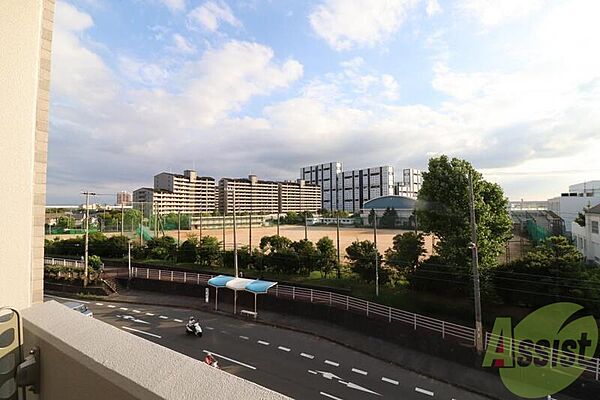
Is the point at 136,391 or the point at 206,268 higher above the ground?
the point at 136,391

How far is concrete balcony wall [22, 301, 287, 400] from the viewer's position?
3.33 ft

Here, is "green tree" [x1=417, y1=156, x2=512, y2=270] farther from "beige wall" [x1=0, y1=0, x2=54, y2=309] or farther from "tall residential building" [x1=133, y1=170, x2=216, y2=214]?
"tall residential building" [x1=133, y1=170, x2=216, y2=214]

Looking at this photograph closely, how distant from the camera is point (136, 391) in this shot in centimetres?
105

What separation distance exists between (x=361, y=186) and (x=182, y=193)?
166 ft

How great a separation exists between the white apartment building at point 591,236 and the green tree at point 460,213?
880 cm

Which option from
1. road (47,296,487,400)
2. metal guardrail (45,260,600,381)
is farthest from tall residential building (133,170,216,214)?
road (47,296,487,400)

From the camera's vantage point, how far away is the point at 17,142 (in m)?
2.54

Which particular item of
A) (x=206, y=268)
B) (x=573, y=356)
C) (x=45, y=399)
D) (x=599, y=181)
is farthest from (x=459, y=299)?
(x=599, y=181)

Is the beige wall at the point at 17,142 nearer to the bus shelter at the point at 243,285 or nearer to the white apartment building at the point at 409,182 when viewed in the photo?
the bus shelter at the point at 243,285

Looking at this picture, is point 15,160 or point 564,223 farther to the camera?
point 564,223

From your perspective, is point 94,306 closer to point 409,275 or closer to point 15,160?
point 409,275

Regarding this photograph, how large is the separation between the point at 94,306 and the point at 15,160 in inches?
627

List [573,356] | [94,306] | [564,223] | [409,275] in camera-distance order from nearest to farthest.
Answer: [573,356] → [409,275] → [94,306] → [564,223]

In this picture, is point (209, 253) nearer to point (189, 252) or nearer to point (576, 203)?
point (189, 252)
